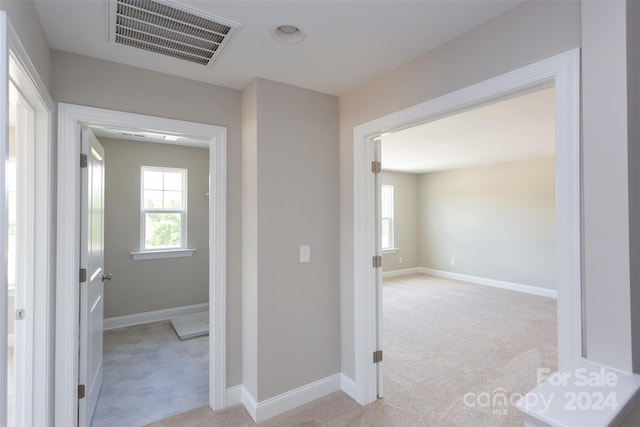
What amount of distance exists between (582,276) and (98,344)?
10.5ft

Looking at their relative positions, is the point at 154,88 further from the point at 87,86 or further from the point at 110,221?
the point at 110,221

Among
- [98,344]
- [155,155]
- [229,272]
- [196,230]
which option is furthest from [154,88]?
[196,230]

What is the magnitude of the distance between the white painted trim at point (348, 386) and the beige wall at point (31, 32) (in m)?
2.77

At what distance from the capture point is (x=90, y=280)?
87.5 inches

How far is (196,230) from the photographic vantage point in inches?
186

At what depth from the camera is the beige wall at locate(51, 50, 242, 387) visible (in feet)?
6.53

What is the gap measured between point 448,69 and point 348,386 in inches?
93.7

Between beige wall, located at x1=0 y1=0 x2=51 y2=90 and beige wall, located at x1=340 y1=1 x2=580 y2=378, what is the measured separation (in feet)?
6.26

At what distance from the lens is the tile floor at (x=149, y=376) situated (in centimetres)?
241

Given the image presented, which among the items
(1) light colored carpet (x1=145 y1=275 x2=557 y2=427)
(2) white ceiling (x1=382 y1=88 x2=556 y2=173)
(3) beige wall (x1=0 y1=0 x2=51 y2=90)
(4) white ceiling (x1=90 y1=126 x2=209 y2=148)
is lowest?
(1) light colored carpet (x1=145 y1=275 x2=557 y2=427)

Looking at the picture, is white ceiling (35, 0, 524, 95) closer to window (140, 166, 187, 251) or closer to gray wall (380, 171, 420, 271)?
window (140, 166, 187, 251)

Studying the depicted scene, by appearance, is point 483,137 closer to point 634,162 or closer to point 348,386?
point 634,162

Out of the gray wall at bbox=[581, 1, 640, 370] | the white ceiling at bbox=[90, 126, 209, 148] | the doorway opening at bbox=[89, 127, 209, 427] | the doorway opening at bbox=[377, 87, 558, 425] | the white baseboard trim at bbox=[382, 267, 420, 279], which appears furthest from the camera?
the white baseboard trim at bbox=[382, 267, 420, 279]

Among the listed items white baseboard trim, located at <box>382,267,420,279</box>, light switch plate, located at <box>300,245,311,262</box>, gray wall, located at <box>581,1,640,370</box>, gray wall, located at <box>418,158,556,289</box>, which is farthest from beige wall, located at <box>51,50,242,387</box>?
gray wall, located at <box>418,158,556,289</box>
